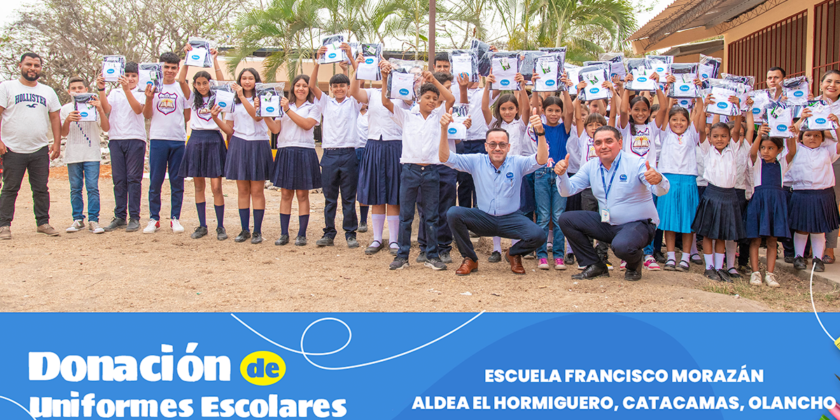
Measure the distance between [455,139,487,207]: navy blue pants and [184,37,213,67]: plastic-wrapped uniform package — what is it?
2550 mm

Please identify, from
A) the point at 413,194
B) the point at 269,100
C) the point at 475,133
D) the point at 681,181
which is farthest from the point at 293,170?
the point at 681,181

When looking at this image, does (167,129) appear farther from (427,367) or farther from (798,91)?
(798,91)

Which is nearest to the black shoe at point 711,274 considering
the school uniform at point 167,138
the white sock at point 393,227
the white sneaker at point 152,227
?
the white sock at point 393,227

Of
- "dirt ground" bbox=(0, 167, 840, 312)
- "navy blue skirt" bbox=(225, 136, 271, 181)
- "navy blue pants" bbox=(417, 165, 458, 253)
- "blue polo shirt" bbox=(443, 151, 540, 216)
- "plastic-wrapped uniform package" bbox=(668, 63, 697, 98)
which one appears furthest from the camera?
"navy blue skirt" bbox=(225, 136, 271, 181)

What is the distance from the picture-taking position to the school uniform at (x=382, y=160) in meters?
5.88

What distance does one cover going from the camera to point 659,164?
5680 millimetres

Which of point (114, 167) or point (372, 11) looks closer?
point (114, 167)

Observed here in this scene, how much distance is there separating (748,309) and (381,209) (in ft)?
10.5

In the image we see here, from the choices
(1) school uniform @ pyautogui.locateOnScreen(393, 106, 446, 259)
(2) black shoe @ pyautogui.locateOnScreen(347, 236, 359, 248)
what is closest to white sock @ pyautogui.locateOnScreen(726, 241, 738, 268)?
(1) school uniform @ pyautogui.locateOnScreen(393, 106, 446, 259)

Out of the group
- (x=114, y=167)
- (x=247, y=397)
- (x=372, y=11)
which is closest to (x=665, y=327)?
(x=247, y=397)

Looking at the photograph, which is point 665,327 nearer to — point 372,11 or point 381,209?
point 381,209

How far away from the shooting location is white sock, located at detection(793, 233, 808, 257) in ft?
18.4

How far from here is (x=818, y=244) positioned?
552 cm

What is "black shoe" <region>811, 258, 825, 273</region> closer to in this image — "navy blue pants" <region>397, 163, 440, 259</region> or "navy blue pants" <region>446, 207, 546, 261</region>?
"navy blue pants" <region>446, 207, 546, 261</region>
